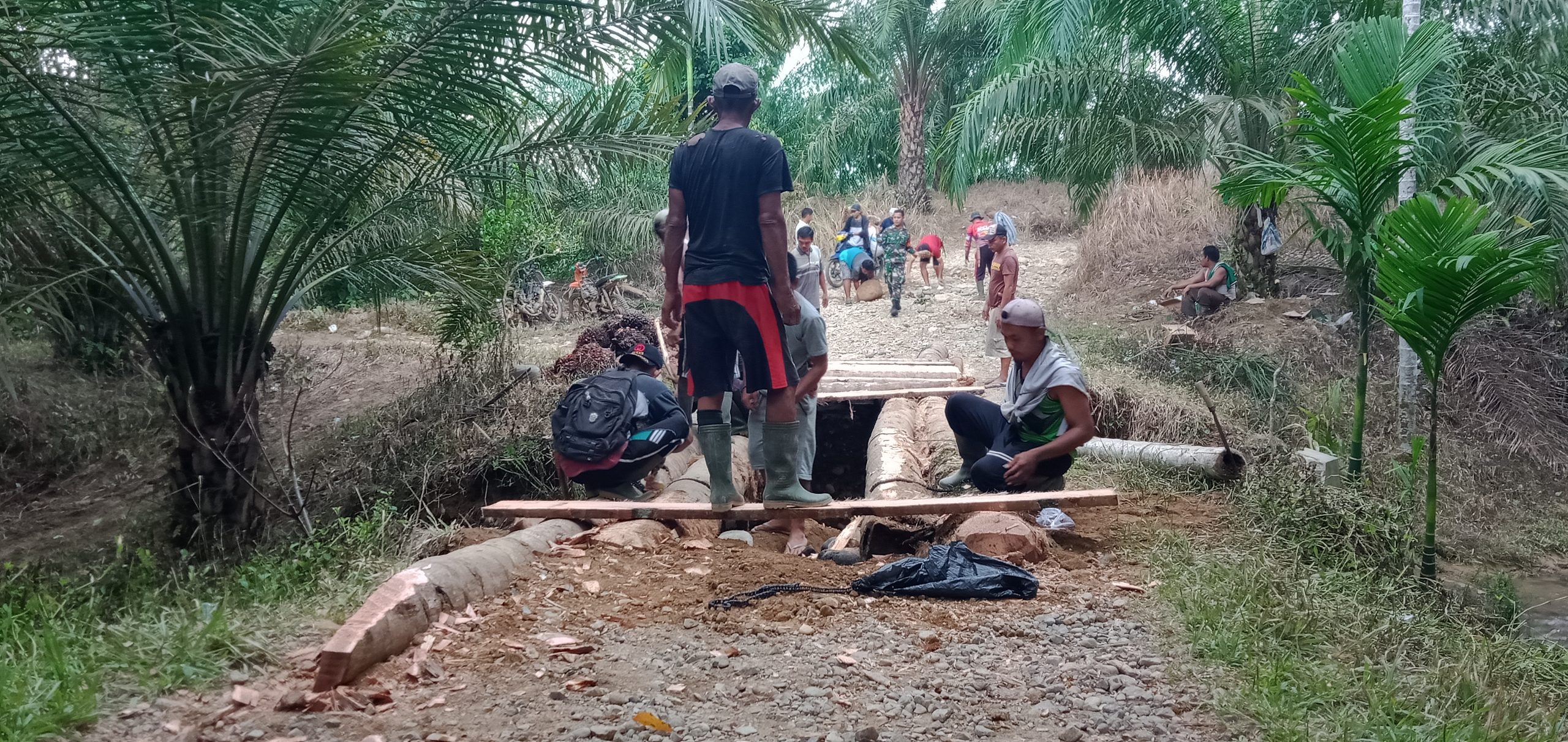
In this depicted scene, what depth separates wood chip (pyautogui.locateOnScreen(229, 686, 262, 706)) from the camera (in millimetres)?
2826

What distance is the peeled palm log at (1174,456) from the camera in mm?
5875

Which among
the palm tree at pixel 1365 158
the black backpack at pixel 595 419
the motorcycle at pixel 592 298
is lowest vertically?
the black backpack at pixel 595 419

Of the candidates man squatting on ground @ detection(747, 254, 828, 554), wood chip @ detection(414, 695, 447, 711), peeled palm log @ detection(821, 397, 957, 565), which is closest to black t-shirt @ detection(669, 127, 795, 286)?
man squatting on ground @ detection(747, 254, 828, 554)

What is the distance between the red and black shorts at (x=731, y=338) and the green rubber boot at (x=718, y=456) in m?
0.17

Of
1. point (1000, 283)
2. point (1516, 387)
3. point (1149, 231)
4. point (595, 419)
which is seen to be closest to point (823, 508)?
point (595, 419)

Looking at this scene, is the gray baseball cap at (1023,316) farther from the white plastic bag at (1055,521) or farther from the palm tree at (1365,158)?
the palm tree at (1365,158)


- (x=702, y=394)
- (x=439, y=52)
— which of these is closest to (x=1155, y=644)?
(x=702, y=394)

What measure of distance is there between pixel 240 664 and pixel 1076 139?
11.3m

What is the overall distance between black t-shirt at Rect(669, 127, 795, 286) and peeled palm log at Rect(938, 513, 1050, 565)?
4.44 feet

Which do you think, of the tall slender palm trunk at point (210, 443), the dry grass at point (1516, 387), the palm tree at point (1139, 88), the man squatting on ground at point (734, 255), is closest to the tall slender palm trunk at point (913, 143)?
the palm tree at point (1139, 88)

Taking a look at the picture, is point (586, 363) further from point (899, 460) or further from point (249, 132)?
point (249, 132)

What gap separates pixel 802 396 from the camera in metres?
4.73

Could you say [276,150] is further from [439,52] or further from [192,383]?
[192,383]

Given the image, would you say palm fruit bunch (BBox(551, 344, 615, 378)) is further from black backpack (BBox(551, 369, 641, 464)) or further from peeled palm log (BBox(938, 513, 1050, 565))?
peeled palm log (BBox(938, 513, 1050, 565))
